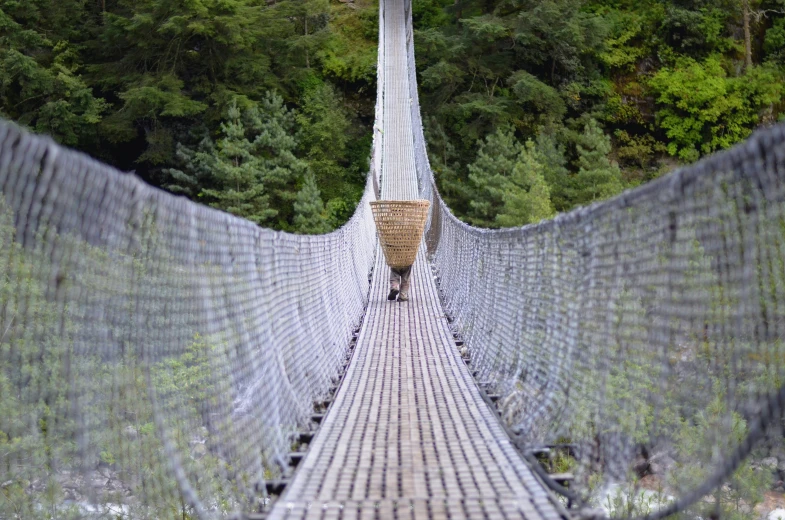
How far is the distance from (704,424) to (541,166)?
9123 mm

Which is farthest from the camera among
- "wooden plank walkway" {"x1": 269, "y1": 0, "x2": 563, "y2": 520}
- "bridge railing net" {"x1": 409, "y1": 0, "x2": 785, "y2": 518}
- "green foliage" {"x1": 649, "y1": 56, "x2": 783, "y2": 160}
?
"green foliage" {"x1": 649, "y1": 56, "x2": 783, "y2": 160}

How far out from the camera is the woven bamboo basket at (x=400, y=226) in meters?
4.69

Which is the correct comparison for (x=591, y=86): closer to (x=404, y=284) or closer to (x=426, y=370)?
(x=404, y=284)

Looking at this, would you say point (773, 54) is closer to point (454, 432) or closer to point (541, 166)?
point (541, 166)

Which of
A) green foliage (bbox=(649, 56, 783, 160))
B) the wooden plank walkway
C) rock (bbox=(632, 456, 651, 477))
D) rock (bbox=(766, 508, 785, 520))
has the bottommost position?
rock (bbox=(766, 508, 785, 520))

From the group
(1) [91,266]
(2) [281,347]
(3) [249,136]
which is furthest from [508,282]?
(3) [249,136]

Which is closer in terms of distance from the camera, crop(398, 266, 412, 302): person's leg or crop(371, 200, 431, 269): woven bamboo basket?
crop(371, 200, 431, 269): woven bamboo basket

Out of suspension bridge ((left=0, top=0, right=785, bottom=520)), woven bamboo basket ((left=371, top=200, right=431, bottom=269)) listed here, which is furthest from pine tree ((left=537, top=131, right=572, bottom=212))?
suspension bridge ((left=0, top=0, right=785, bottom=520))

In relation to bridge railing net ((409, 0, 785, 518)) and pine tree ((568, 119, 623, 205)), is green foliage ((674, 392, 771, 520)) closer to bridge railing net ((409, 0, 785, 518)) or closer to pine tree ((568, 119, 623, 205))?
bridge railing net ((409, 0, 785, 518))

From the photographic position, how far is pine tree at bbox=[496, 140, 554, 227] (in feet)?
34.6

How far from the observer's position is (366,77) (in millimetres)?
15312

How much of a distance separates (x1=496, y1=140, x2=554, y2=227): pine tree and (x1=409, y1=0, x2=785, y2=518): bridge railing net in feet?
26.0

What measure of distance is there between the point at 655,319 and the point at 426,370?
1.62 m

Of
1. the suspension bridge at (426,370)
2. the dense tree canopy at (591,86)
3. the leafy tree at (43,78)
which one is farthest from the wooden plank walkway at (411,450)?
the leafy tree at (43,78)
